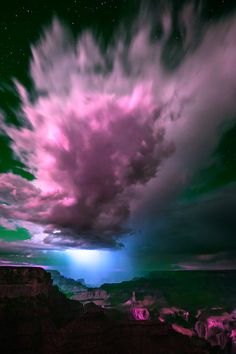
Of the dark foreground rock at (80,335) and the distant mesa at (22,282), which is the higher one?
the distant mesa at (22,282)

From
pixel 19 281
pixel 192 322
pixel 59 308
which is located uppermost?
pixel 19 281

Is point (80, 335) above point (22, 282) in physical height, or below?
below

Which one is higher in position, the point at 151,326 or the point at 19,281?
the point at 19,281

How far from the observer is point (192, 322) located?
18325 cm

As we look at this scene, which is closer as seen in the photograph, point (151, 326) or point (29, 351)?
point (29, 351)

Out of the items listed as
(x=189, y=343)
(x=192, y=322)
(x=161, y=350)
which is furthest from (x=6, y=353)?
(x=192, y=322)

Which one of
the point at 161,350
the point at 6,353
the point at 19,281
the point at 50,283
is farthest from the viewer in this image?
the point at 50,283

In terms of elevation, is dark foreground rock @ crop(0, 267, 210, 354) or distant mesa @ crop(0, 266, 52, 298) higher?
distant mesa @ crop(0, 266, 52, 298)

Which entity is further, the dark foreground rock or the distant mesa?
the distant mesa

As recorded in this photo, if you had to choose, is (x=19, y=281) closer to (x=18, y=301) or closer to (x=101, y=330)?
(x=18, y=301)

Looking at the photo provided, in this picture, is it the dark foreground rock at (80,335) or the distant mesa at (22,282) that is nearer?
the dark foreground rock at (80,335)

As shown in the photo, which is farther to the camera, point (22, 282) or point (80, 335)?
point (22, 282)

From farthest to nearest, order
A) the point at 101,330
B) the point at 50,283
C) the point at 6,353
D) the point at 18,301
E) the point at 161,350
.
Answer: the point at 50,283
the point at 18,301
the point at 101,330
the point at 161,350
the point at 6,353

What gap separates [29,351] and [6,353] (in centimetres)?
609
